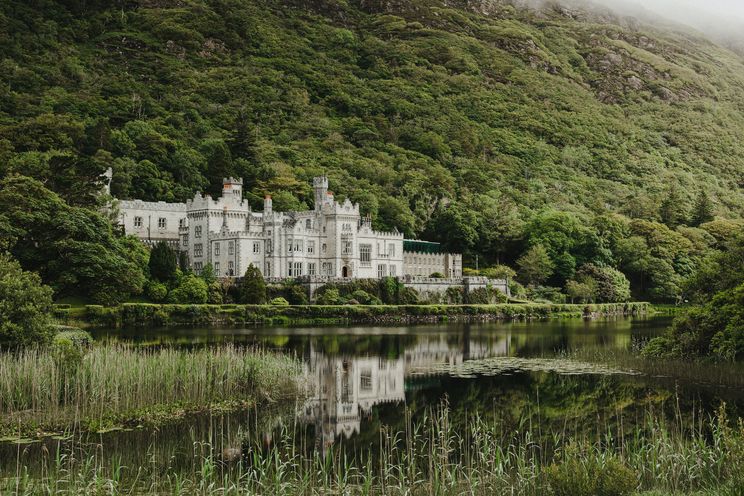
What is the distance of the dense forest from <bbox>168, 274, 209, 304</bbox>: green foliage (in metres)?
3.06

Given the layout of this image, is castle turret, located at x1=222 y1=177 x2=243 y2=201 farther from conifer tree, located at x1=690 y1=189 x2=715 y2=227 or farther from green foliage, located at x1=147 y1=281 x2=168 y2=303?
conifer tree, located at x1=690 y1=189 x2=715 y2=227

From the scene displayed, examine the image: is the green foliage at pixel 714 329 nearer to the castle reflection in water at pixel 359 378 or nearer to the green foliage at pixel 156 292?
the castle reflection in water at pixel 359 378

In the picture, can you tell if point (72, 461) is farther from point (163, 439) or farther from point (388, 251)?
point (388, 251)

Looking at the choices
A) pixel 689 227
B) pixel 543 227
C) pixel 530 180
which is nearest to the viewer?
pixel 543 227

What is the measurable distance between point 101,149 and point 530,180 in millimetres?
66671

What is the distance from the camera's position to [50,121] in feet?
289

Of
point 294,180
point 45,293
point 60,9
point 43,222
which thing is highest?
point 60,9

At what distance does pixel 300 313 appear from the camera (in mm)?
65938

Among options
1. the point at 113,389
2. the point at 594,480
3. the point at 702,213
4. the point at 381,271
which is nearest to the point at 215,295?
the point at 381,271

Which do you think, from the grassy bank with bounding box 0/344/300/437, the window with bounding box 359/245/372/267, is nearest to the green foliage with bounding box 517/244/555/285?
the window with bounding box 359/245/372/267

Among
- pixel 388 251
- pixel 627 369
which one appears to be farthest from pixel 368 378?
pixel 388 251

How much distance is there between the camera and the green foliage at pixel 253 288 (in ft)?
222

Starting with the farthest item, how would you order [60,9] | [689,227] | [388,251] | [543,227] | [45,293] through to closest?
[60,9], [689,227], [543,227], [388,251], [45,293]

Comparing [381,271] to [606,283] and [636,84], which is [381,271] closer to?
[606,283]
